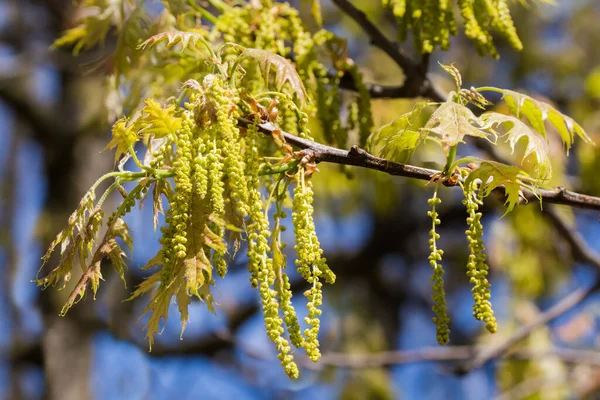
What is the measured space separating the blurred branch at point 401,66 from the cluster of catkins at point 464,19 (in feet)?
1.00

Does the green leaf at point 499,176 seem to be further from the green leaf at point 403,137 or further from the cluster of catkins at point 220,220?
the cluster of catkins at point 220,220

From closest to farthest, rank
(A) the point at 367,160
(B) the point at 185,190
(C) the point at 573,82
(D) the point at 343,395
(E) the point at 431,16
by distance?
(B) the point at 185,190 < (A) the point at 367,160 < (E) the point at 431,16 < (D) the point at 343,395 < (C) the point at 573,82

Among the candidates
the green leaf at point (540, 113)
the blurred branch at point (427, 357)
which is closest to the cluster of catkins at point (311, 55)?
the green leaf at point (540, 113)

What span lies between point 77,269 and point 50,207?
1.00 metres

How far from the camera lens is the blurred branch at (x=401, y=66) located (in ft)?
7.68

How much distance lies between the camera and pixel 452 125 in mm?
1443

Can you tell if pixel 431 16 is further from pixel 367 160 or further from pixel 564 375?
pixel 564 375

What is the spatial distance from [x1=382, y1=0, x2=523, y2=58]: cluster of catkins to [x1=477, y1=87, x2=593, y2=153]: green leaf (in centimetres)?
30

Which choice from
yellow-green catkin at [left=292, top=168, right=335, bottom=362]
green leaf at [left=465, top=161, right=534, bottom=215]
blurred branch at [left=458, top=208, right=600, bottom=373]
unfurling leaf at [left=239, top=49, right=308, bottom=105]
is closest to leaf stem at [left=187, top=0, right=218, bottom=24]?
unfurling leaf at [left=239, top=49, right=308, bottom=105]

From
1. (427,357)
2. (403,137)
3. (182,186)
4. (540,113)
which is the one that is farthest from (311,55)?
(427,357)

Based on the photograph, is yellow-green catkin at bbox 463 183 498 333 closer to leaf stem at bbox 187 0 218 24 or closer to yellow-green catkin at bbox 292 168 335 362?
yellow-green catkin at bbox 292 168 335 362

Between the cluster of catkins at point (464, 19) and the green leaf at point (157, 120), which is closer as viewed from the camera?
the green leaf at point (157, 120)

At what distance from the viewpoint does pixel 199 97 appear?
1.44m

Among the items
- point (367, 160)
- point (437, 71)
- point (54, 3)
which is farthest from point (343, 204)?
point (367, 160)
